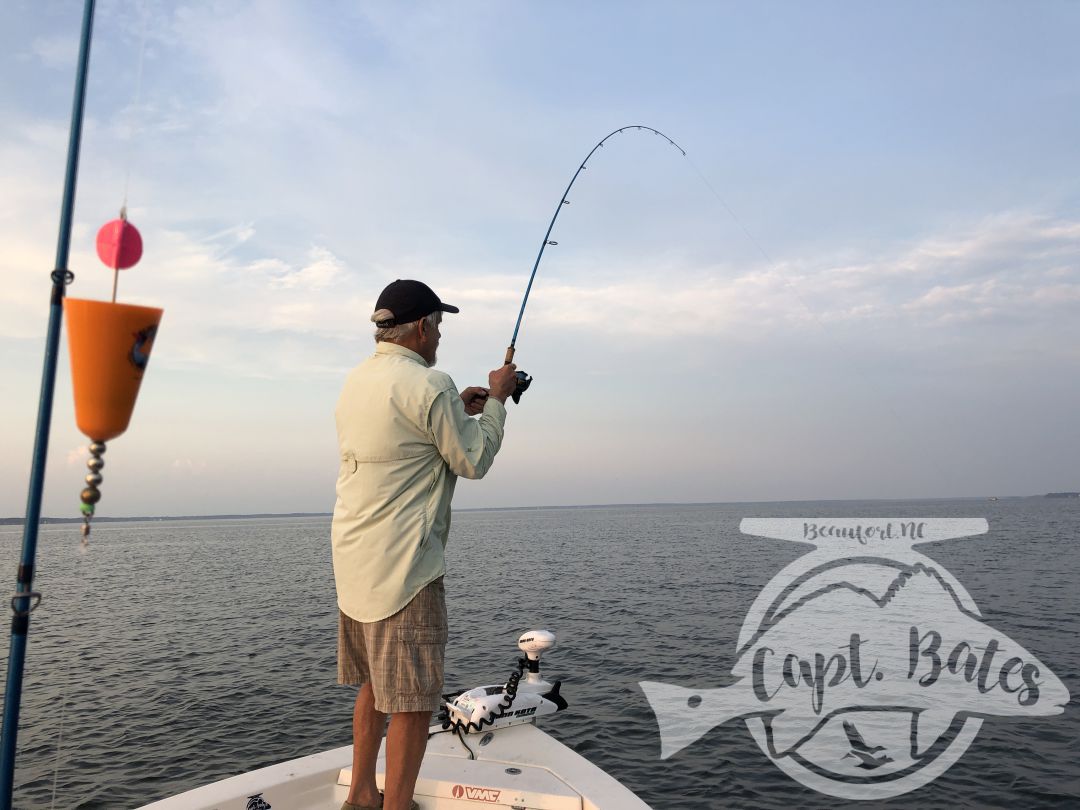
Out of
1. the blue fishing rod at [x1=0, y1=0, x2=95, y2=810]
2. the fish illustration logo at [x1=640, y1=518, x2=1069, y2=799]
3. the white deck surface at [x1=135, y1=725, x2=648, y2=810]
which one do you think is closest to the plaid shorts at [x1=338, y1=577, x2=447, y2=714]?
the white deck surface at [x1=135, y1=725, x2=648, y2=810]

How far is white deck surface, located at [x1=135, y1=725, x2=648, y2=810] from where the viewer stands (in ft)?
10.4

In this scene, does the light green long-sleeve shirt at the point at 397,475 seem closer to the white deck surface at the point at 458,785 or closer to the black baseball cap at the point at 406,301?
the black baseball cap at the point at 406,301

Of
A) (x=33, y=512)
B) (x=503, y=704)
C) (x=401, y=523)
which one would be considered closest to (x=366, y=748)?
(x=401, y=523)

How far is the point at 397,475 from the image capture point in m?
2.68

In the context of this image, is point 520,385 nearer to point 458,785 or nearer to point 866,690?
point 458,785

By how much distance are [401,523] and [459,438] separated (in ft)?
1.23

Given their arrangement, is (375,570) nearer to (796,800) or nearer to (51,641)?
(796,800)

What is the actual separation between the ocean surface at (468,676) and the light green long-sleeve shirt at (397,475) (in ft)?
3.35

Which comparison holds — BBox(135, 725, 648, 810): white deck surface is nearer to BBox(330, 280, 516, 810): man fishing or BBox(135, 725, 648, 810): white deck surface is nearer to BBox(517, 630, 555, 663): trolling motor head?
BBox(330, 280, 516, 810): man fishing

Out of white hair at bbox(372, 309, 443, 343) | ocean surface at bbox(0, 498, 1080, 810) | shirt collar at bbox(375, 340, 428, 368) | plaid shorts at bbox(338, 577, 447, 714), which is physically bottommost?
ocean surface at bbox(0, 498, 1080, 810)

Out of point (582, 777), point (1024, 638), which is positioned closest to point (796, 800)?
point (582, 777)

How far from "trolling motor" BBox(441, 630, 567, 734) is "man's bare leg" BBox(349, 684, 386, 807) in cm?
91

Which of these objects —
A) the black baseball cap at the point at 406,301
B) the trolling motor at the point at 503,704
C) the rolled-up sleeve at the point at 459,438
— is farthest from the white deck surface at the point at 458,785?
the black baseball cap at the point at 406,301

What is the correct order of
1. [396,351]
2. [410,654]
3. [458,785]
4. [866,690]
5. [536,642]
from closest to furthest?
[410,654], [396,351], [458,785], [536,642], [866,690]
